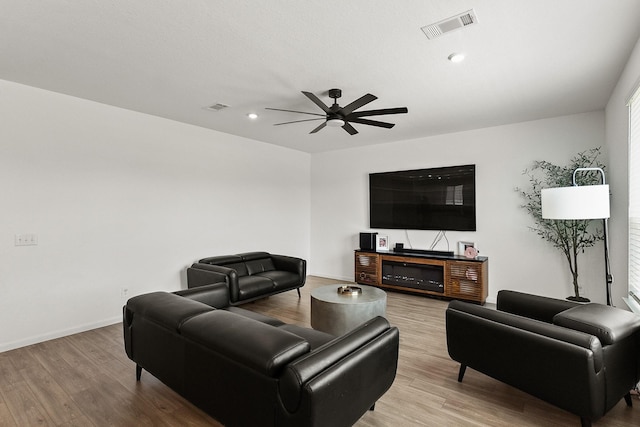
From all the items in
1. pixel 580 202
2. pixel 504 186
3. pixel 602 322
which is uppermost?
pixel 504 186

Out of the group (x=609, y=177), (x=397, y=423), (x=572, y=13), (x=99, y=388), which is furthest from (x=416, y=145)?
(x=99, y=388)

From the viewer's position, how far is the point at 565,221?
164 inches

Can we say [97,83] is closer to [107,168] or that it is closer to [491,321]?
[107,168]

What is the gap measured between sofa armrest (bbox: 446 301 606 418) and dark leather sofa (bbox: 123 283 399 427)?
713mm

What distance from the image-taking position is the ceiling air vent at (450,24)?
2166 mm

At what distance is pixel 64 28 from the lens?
90.8 inches

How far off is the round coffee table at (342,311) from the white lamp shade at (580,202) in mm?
1819

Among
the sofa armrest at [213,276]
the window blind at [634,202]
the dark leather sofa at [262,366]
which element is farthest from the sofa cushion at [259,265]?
the window blind at [634,202]

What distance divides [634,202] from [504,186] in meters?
2.07

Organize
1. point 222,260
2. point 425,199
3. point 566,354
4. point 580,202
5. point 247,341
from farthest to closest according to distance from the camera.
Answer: point 425,199, point 222,260, point 580,202, point 566,354, point 247,341

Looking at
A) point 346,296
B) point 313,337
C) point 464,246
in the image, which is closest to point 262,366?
point 313,337

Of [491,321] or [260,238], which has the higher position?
[260,238]

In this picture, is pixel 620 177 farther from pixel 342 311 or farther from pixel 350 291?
pixel 342 311

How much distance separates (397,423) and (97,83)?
4136 millimetres
